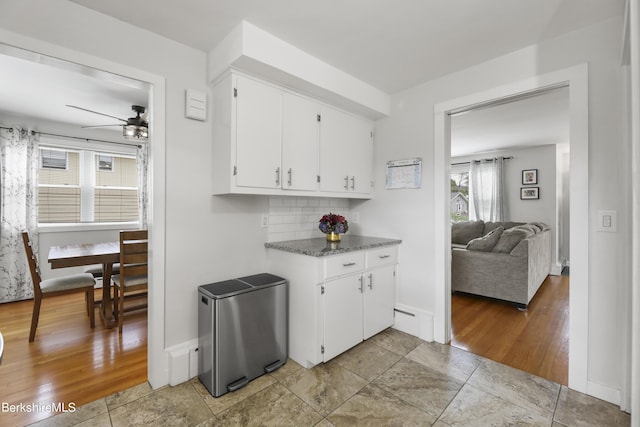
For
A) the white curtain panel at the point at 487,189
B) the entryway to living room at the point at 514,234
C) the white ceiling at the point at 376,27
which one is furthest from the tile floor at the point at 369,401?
the white curtain panel at the point at 487,189

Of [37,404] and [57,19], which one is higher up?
[57,19]

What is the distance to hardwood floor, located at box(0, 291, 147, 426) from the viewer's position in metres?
1.85

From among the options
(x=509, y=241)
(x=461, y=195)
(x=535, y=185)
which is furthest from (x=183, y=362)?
(x=461, y=195)

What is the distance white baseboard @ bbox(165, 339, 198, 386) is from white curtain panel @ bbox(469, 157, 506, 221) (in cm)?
606

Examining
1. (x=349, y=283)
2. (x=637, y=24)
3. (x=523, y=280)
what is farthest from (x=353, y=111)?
(x=523, y=280)

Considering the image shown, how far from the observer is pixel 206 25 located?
184 centimetres

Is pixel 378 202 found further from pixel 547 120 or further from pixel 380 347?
pixel 547 120

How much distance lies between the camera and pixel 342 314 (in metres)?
2.28

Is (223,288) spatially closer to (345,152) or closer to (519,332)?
(345,152)

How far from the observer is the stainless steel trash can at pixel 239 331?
185 cm

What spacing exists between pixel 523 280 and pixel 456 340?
1.38m

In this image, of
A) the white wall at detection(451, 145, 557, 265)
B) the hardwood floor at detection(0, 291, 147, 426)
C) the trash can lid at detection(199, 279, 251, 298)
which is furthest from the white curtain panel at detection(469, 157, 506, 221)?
the hardwood floor at detection(0, 291, 147, 426)

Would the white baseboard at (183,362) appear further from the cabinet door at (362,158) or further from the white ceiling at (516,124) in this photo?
the white ceiling at (516,124)

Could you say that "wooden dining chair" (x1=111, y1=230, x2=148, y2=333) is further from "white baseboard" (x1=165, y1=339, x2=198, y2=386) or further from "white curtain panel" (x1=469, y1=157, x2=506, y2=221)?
"white curtain panel" (x1=469, y1=157, x2=506, y2=221)
